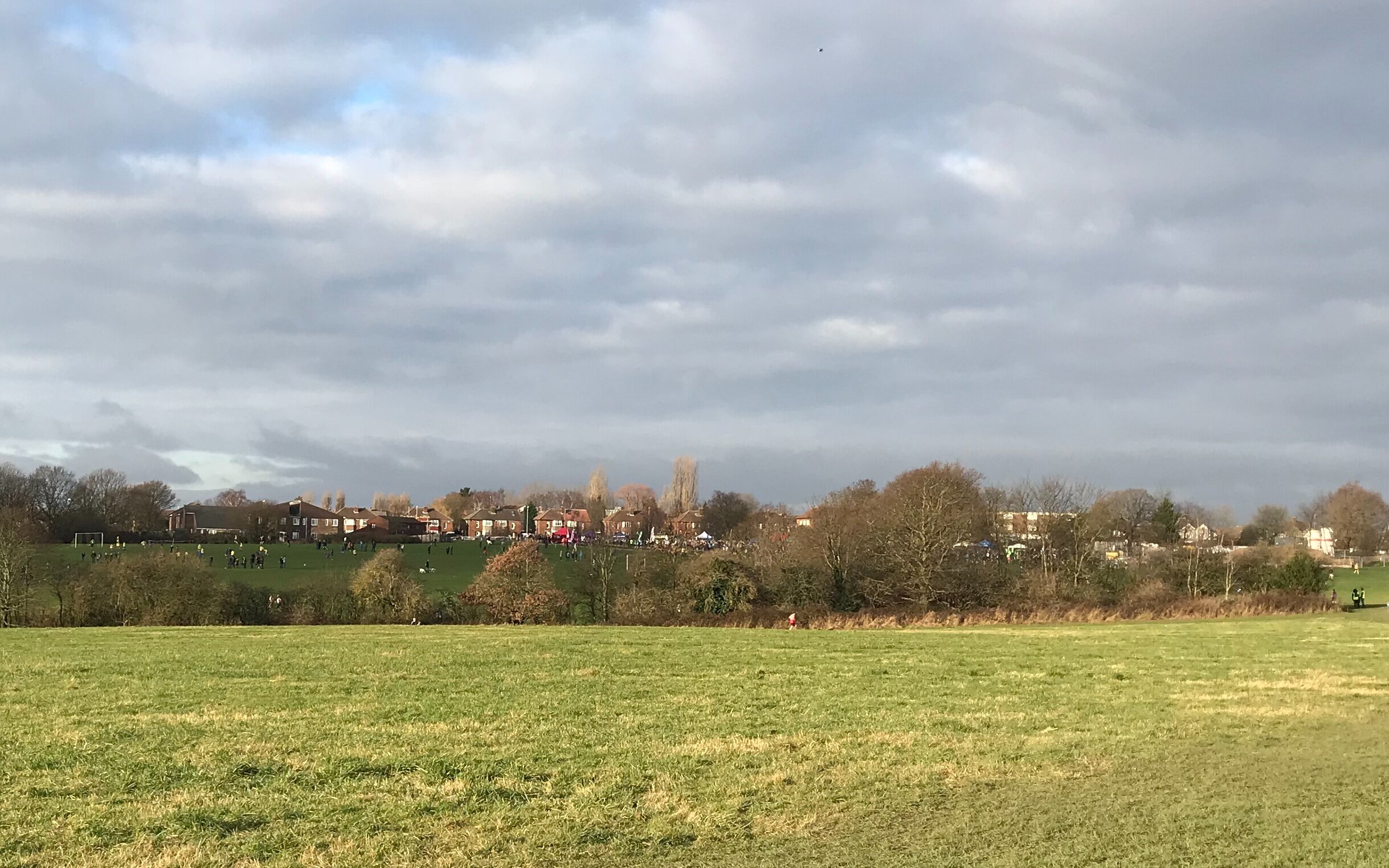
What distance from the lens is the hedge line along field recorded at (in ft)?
27.2

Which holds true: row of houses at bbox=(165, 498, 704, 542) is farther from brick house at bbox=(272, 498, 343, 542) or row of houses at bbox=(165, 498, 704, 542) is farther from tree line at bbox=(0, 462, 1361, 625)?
tree line at bbox=(0, 462, 1361, 625)

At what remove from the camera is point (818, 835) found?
866 cm

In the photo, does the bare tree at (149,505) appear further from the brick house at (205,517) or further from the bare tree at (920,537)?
the bare tree at (920,537)

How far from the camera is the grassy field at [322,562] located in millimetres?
58562

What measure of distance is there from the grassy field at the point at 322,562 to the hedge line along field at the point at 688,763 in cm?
3925

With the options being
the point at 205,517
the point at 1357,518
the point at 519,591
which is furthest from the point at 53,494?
the point at 1357,518

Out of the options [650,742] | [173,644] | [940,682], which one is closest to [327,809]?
[650,742]

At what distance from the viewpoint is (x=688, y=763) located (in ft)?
37.3

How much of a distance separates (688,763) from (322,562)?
304 ft

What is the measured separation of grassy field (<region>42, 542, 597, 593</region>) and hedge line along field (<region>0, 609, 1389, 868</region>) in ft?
129

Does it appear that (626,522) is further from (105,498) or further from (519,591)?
(519,591)

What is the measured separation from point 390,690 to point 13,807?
8429mm

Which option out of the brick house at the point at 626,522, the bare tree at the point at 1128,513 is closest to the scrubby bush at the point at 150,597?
the bare tree at the point at 1128,513

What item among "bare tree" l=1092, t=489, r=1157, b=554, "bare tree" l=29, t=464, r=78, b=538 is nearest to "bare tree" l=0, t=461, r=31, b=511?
"bare tree" l=29, t=464, r=78, b=538
